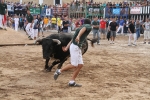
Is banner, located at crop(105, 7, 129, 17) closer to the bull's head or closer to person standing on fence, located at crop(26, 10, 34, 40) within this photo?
person standing on fence, located at crop(26, 10, 34, 40)

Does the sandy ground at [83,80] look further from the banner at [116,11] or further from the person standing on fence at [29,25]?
the banner at [116,11]

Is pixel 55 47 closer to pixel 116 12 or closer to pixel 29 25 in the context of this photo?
pixel 29 25

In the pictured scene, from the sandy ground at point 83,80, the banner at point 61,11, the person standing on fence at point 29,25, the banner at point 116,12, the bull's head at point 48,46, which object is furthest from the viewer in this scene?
the banner at point 61,11

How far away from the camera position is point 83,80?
27.2 ft

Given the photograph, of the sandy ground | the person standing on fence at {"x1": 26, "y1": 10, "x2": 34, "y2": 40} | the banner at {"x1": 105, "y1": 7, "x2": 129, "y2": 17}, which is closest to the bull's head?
the sandy ground

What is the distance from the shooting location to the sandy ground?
6.71 m

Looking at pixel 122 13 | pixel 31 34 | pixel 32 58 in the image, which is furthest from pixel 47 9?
pixel 32 58

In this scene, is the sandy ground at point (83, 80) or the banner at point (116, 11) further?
the banner at point (116, 11)

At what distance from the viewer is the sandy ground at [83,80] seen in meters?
6.71

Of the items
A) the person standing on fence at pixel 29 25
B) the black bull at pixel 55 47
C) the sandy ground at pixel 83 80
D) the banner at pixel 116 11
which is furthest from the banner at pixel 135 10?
the black bull at pixel 55 47

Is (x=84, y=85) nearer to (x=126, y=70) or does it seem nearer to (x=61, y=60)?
(x=61, y=60)

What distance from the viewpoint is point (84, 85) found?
770cm

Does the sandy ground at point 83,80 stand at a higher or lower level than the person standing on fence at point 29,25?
lower

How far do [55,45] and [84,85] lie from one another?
1936 mm
